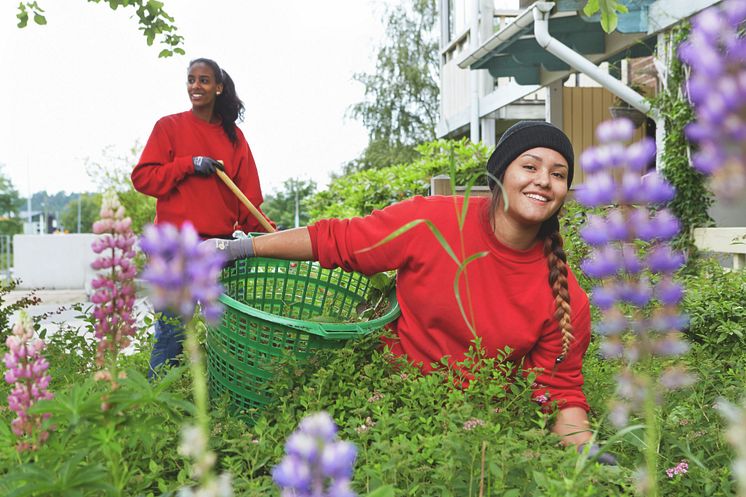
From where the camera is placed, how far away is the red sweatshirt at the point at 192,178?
12.4 feet

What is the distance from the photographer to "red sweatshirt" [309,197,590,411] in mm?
2633

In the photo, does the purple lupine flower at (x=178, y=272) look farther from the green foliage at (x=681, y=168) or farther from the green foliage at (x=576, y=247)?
the green foliage at (x=681, y=168)

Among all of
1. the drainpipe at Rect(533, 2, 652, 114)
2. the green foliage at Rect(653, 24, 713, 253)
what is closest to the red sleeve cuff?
the green foliage at Rect(653, 24, 713, 253)

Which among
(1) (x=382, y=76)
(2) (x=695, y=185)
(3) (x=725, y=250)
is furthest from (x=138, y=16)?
(1) (x=382, y=76)

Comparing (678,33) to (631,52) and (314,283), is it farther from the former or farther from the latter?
(314,283)

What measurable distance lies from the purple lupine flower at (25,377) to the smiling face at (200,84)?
9.29ft

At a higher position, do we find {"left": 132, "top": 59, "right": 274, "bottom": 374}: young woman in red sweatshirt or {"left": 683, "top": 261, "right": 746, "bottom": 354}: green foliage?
{"left": 132, "top": 59, "right": 274, "bottom": 374}: young woman in red sweatshirt

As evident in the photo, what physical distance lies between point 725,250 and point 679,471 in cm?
428

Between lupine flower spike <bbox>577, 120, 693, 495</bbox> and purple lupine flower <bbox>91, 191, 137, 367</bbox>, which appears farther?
purple lupine flower <bbox>91, 191, 137, 367</bbox>

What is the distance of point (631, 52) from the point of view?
9.16m

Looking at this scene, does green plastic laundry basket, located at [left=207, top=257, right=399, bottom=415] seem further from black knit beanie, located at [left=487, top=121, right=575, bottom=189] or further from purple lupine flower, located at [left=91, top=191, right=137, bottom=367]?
purple lupine flower, located at [left=91, top=191, right=137, bottom=367]

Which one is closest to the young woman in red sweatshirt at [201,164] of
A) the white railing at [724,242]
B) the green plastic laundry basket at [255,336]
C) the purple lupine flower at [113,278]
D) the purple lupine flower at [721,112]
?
the green plastic laundry basket at [255,336]

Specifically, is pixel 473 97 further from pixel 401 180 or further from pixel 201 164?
pixel 201 164

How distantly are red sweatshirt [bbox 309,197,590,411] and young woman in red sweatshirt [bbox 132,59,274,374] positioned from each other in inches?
49.7
